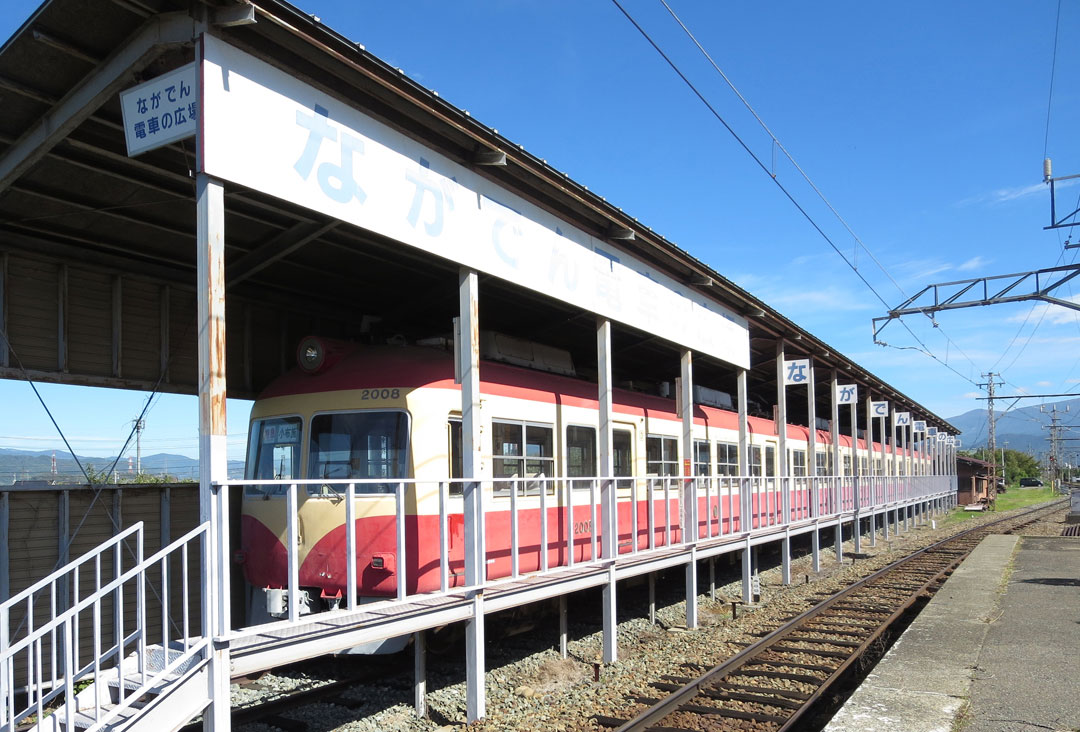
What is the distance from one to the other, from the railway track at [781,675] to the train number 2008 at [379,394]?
3.63 m

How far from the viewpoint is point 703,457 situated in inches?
564

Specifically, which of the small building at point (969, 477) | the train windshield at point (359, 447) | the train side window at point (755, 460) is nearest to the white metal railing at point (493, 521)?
the train windshield at point (359, 447)

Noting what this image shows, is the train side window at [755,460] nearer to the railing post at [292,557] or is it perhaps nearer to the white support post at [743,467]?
the white support post at [743,467]

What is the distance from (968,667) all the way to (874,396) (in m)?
23.3

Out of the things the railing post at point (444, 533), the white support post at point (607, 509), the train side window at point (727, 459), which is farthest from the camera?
the train side window at point (727, 459)

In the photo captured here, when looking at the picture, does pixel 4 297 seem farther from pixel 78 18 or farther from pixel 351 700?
pixel 351 700

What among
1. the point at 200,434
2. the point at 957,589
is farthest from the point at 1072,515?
the point at 200,434

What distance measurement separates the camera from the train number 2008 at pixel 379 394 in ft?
27.5

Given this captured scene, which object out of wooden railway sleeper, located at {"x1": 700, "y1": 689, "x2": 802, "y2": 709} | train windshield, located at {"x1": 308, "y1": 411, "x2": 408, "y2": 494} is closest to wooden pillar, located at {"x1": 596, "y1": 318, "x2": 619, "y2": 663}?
wooden railway sleeper, located at {"x1": 700, "y1": 689, "x2": 802, "y2": 709}

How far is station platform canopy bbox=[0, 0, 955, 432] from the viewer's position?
5.61 m

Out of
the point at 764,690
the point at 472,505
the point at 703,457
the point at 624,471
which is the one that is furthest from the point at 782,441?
the point at 472,505

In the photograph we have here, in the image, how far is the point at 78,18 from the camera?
5508 millimetres

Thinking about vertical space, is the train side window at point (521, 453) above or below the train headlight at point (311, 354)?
below

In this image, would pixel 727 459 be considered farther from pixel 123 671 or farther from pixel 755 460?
pixel 123 671
